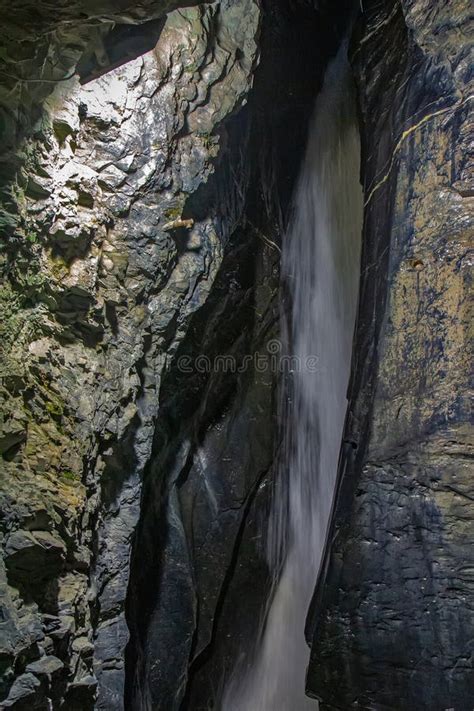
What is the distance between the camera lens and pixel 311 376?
377 cm

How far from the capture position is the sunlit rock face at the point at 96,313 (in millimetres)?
2037

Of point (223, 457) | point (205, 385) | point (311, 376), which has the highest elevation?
point (311, 376)

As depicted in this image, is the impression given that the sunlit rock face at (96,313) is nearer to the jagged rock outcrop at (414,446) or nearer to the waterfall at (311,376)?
the jagged rock outcrop at (414,446)

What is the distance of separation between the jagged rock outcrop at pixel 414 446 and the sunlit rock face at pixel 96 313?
0.88m

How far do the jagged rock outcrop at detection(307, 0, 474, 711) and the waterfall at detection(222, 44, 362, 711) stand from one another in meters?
0.84

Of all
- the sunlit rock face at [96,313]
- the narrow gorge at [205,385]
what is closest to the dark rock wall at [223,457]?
the narrow gorge at [205,385]

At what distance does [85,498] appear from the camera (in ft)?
7.54

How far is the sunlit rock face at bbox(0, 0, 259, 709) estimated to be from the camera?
204 cm

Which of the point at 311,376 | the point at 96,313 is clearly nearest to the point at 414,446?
the point at 311,376

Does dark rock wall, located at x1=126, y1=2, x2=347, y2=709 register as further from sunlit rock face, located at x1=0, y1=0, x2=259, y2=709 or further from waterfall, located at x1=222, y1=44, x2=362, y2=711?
sunlit rock face, located at x1=0, y1=0, x2=259, y2=709

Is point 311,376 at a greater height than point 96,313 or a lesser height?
greater

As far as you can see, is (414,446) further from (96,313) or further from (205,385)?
(96,313)

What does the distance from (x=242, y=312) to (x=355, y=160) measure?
4.91 ft

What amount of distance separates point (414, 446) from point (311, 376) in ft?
4.37
